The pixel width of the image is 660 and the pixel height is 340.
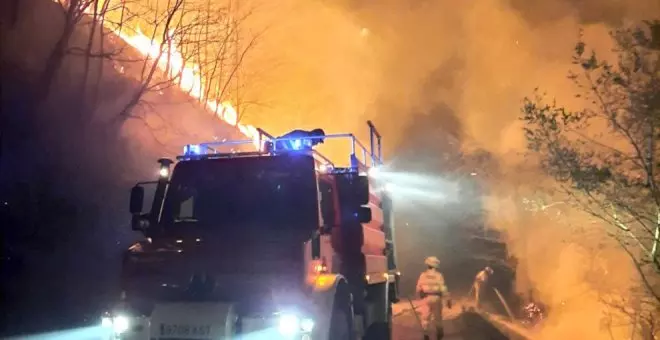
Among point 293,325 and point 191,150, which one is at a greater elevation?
point 191,150

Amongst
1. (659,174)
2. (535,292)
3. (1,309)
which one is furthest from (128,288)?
(535,292)

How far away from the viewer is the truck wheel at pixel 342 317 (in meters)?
5.62

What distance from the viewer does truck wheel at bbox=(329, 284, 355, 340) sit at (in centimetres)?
562

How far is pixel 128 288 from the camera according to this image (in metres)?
4.90

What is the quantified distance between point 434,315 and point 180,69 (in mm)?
8508

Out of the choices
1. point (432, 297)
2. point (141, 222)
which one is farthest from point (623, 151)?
point (141, 222)

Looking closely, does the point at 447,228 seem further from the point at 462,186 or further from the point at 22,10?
the point at 22,10

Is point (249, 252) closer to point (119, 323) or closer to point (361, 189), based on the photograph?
point (119, 323)

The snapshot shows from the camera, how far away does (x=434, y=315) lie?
34.6 ft

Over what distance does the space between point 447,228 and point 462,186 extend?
80.0 inches

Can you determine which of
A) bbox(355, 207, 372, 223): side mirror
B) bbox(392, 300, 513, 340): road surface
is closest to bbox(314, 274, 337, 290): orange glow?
bbox(355, 207, 372, 223): side mirror

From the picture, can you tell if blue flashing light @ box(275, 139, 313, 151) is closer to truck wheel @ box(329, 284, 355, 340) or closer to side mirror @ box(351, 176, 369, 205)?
side mirror @ box(351, 176, 369, 205)

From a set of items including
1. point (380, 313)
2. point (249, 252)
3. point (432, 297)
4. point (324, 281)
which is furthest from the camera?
point (432, 297)

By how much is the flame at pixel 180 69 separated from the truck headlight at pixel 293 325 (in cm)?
734
